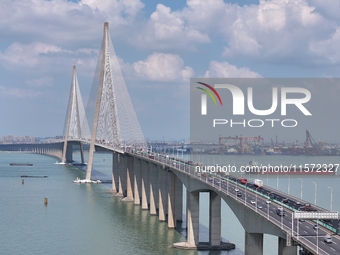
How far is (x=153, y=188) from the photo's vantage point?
82.6m

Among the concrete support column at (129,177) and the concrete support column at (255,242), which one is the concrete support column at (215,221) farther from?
the concrete support column at (129,177)

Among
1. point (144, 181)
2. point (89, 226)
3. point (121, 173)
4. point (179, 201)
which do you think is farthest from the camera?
point (121, 173)

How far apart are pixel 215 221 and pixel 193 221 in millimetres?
2693

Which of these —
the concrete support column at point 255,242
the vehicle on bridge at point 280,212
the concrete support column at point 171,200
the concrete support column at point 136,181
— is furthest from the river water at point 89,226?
the vehicle on bridge at point 280,212

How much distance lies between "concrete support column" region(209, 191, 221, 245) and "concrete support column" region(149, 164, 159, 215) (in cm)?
2383

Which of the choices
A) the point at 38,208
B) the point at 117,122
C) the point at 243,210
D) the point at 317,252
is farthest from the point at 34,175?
the point at 317,252

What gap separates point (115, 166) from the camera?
113m

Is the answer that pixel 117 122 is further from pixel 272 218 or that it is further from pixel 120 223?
A: pixel 272 218

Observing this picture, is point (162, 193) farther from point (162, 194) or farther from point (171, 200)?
point (171, 200)

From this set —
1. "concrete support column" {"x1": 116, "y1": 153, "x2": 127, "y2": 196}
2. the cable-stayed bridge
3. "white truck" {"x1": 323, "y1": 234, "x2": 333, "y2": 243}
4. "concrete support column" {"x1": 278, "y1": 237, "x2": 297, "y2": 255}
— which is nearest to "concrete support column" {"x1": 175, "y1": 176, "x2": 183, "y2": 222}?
the cable-stayed bridge

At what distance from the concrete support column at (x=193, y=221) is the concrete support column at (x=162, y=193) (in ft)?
49.3

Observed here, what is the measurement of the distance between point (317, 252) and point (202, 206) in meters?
54.0

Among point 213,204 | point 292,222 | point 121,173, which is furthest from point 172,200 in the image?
point 121,173

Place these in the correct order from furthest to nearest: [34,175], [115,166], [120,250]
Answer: [34,175]
[115,166]
[120,250]
